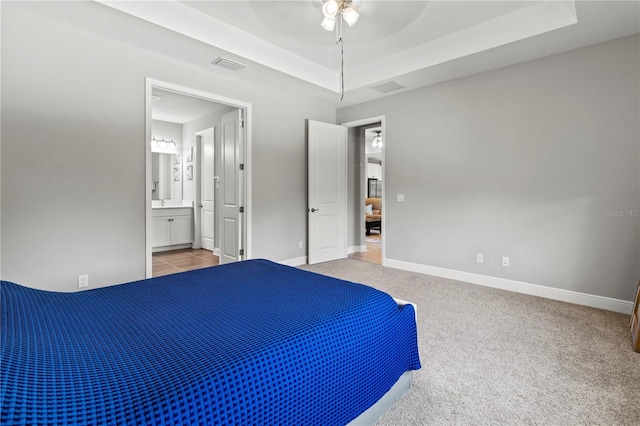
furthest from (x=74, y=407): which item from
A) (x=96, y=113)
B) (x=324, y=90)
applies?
(x=324, y=90)

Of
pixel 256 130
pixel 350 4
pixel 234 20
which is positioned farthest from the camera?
pixel 256 130

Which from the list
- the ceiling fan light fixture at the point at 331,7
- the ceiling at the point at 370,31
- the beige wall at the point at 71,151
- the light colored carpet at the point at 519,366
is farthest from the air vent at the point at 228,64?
the light colored carpet at the point at 519,366

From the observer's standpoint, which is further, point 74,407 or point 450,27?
point 450,27

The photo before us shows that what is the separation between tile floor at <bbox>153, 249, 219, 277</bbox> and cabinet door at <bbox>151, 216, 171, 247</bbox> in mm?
207

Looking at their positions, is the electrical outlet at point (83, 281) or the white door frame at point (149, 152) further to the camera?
the white door frame at point (149, 152)

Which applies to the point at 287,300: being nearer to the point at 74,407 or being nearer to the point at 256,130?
the point at 74,407

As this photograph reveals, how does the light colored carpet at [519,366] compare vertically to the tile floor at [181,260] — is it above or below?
below

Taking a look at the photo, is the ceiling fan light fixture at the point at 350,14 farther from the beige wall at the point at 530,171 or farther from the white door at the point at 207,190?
the white door at the point at 207,190

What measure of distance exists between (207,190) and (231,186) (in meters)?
1.82

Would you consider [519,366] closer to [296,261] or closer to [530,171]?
[530,171]

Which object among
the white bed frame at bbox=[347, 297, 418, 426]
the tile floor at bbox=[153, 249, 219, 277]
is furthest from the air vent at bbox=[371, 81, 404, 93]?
the tile floor at bbox=[153, 249, 219, 277]

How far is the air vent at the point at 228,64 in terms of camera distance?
3436 millimetres

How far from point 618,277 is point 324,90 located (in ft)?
12.9

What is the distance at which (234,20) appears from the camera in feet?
10.4
